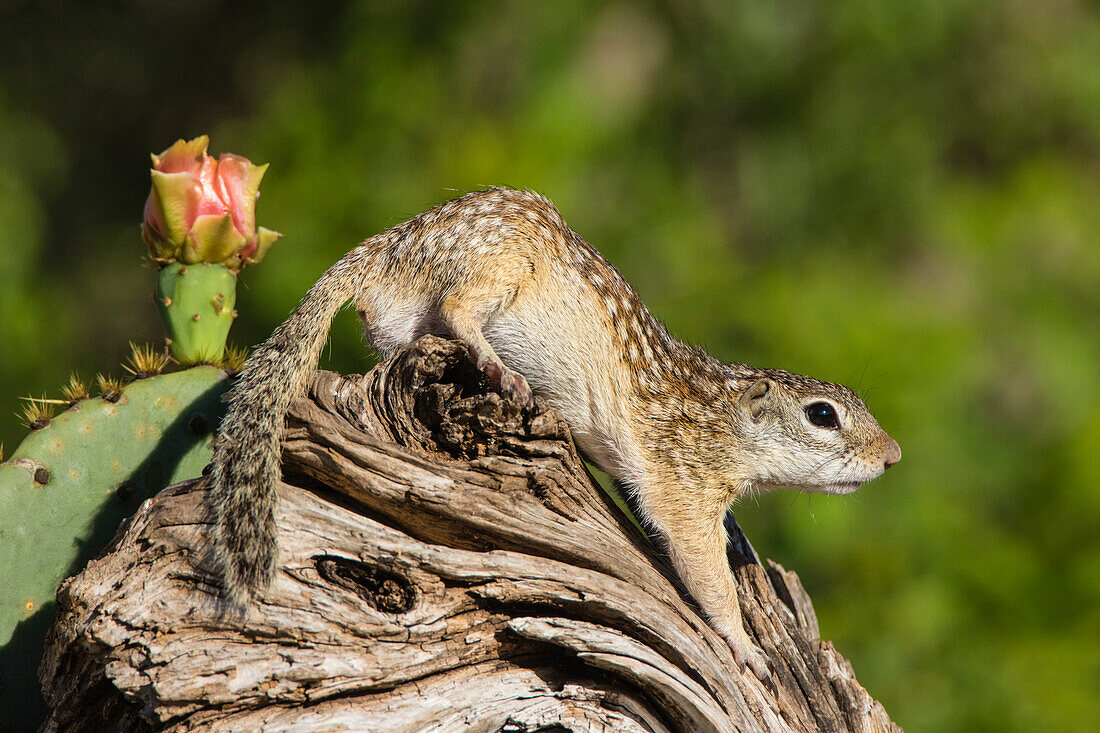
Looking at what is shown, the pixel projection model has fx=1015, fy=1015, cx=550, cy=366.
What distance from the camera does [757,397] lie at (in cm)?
430

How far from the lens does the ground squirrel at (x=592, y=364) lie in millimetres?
3637

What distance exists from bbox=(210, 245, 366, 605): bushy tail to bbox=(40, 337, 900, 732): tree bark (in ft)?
0.24

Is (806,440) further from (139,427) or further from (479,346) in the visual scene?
A: (139,427)

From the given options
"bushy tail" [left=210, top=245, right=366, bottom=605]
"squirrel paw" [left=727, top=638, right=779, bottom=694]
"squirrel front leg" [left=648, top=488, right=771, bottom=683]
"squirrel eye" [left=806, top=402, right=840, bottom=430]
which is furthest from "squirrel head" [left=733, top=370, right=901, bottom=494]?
"bushy tail" [left=210, top=245, right=366, bottom=605]

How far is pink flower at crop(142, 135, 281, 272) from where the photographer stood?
3.63 meters

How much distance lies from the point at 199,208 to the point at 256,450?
1129mm

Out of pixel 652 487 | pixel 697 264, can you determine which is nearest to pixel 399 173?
pixel 697 264

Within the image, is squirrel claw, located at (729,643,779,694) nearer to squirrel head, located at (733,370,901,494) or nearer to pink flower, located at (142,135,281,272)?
squirrel head, located at (733,370,901,494)

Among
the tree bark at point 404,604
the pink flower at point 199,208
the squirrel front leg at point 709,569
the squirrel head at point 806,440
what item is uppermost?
the squirrel head at point 806,440

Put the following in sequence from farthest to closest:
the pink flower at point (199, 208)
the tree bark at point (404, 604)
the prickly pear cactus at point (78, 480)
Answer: the pink flower at point (199, 208), the prickly pear cactus at point (78, 480), the tree bark at point (404, 604)

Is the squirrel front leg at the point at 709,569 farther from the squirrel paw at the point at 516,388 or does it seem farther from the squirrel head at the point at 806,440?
the squirrel paw at the point at 516,388

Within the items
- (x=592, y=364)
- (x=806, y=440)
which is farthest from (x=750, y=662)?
(x=592, y=364)

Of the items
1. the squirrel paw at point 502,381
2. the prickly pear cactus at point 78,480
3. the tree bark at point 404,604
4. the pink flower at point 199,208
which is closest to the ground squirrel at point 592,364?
the squirrel paw at point 502,381

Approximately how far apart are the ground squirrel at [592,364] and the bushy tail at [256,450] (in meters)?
0.01
